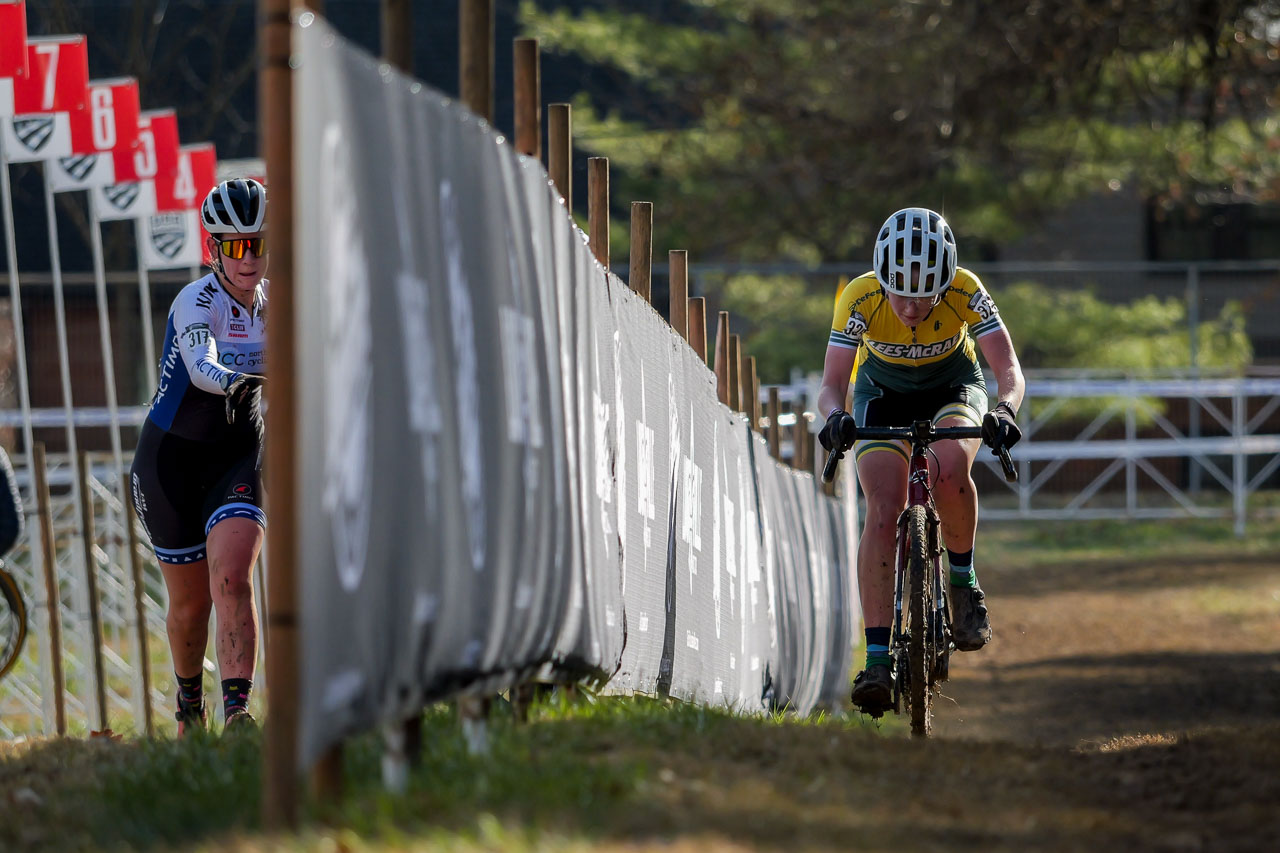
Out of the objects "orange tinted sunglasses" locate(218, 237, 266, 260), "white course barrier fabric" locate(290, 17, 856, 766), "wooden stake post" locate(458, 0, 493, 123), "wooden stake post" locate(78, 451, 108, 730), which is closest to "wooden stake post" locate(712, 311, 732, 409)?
"white course barrier fabric" locate(290, 17, 856, 766)

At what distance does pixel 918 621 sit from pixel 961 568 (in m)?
0.75

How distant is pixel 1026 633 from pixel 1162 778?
33.9ft

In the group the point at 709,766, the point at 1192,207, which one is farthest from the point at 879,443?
the point at 1192,207

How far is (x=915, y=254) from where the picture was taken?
6.89 metres

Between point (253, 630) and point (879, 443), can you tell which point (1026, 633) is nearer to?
point (879, 443)

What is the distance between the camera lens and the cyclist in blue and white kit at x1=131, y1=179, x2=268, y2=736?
244 inches

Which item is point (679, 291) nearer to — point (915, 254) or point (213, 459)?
point (915, 254)

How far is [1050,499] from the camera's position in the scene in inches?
1072

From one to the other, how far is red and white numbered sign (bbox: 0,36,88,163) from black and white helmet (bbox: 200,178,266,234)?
10.9 feet

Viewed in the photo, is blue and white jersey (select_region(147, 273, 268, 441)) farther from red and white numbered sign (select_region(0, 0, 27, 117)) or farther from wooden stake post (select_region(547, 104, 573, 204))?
red and white numbered sign (select_region(0, 0, 27, 117))

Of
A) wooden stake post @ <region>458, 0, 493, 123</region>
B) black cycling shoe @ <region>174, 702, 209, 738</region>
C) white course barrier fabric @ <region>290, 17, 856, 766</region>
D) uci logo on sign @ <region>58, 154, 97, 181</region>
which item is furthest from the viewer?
uci logo on sign @ <region>58, 154, 97, 181</region>

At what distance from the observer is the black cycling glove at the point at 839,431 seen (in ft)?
22.2

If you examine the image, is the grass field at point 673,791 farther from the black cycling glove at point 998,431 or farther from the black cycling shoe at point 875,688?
the black cycling glove at point 998,431

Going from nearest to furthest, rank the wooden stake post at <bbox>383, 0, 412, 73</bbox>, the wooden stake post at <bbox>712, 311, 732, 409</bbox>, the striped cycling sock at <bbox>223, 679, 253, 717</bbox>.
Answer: the wooden stake post at <bbox>383, 0, 412, 73</bbox> < the striped cycling sock at <bbox>223, 679, 253, 717</bbox> < the wooden stake post at <bbox>712, 311, 732, 409</bbox>
